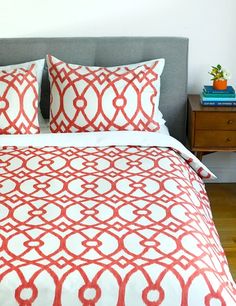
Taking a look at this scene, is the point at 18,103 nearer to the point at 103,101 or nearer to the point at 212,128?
the point at 103,101

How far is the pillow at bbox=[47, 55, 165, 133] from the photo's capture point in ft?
10.7

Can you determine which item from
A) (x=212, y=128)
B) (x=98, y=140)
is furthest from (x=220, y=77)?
(x=98, y=140)

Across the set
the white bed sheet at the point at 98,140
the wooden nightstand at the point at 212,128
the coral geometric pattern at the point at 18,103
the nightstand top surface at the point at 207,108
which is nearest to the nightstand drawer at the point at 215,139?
the wooden nightstand at the point at 212,128

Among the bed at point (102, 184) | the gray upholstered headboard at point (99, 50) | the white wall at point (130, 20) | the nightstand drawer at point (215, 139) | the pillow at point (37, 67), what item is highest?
the white wall at point (130, 20)

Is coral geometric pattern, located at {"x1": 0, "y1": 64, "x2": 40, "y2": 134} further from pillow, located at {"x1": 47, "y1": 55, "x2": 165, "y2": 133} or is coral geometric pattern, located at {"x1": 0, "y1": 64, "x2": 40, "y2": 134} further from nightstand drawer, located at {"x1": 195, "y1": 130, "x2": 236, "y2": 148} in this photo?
nightstand drawer, located at {"x1": 195, "y1": 130, "x2": 236, "y2": 148}

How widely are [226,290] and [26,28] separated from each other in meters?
2.23

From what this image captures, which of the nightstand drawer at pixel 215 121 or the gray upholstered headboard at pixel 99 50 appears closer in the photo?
the nightstand drawer at pixel 215 121

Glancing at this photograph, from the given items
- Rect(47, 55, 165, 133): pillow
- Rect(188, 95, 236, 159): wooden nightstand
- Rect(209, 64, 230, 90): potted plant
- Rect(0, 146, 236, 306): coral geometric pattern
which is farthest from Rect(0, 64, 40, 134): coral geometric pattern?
Rect(209, 64, 230, 90): potted plant

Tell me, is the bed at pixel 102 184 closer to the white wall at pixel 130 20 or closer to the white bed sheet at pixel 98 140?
the white bed sheet at pixel 98 140

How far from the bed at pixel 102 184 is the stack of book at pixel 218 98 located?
19 centimetres

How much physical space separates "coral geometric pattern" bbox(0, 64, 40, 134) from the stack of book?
3.22 ft

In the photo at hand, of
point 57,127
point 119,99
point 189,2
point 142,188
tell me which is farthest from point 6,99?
point 189,2

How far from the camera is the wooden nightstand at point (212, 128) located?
3455 mm

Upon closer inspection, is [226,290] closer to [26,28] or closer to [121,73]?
[121,73]
